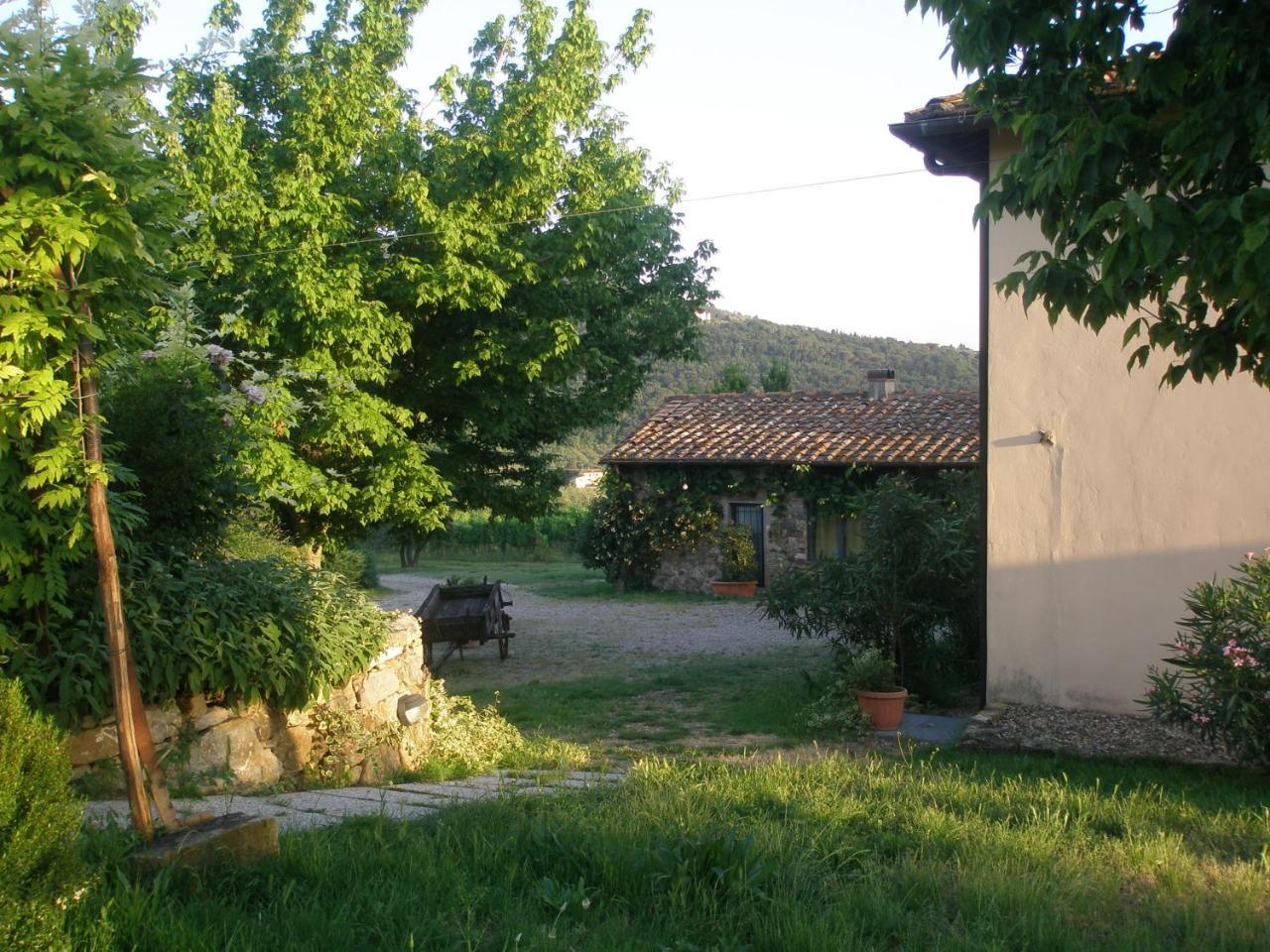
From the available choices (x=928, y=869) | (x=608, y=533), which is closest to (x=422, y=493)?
(x=928, y=869)

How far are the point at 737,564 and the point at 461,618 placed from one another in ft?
30.6

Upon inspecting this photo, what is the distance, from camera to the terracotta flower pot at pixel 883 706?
360 inches

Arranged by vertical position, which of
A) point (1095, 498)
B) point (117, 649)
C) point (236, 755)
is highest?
point (1095, 498)

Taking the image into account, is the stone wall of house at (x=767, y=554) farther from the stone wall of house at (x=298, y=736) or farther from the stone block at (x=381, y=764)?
the stone block at (x=381, y=764)

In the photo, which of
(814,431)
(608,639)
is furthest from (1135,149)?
(814,431)

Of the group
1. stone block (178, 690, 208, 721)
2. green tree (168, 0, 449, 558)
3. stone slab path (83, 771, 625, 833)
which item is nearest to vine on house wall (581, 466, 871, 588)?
green tree (168, 0, 449, 558)

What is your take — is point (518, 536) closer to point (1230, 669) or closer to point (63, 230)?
point (1230, 669)

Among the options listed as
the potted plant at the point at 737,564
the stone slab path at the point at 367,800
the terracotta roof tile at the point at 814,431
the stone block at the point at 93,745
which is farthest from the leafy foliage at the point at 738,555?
the stone block at the point at 93,745

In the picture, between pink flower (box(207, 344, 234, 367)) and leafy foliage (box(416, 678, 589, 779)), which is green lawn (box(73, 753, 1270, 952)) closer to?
leafy foliage (box(416, 678, 589, 779))

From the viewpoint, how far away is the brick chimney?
24.4 m

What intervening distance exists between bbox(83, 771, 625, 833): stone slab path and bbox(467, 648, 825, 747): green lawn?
289cm

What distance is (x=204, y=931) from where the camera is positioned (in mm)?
3256

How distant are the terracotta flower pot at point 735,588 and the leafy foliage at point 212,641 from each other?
15.3m

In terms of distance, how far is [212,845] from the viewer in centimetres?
386
